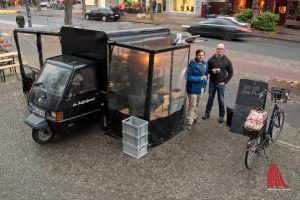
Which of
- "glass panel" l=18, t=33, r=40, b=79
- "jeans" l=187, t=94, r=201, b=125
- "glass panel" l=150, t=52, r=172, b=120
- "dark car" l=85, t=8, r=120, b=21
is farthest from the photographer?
"dark car" l=85, t=8, r=120, b=21

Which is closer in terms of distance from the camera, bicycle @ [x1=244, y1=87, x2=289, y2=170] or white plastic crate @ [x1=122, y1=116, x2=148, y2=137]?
bicycle @ [x1=244, y1=87, x2=289, y2=170]

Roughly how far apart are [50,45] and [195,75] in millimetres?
4524

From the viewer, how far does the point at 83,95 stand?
6.95 metres

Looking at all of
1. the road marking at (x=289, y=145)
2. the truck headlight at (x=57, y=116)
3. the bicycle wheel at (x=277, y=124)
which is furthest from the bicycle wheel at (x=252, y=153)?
the truck headlight at (x=57, y=116)

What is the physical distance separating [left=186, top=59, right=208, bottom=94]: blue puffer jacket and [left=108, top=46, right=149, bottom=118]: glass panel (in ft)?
4.40

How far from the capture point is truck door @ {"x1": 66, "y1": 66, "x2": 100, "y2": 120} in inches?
266

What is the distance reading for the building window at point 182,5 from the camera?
37.4 meters

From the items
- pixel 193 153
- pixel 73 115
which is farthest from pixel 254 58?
pixel 73 115

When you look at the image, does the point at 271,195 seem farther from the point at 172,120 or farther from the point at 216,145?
the point at 172,120

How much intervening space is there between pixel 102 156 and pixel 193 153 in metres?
1.96

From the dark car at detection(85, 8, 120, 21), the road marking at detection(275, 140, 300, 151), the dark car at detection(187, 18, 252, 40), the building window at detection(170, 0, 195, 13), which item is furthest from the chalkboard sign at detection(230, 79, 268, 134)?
the building window at detection(170, 0, 195, 13)

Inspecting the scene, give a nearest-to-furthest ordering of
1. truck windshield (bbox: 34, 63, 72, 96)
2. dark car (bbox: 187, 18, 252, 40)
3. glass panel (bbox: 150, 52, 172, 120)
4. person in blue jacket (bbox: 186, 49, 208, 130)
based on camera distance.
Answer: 1. glass panel (bbox: 150, 52, 172, 120)
2. truck windshield (bbox: 34, 63, 72, 96)
3. person in blue jacket (bbox: 186, 49, 208, 130)
4. dark car (bbox: 187, 18, 252, 40)

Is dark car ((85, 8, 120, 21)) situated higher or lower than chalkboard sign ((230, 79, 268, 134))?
higher

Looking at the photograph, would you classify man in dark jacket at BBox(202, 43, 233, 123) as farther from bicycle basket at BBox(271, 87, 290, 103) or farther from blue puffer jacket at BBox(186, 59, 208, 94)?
bicycle basket at BBox(271, 87, 290, 103)
